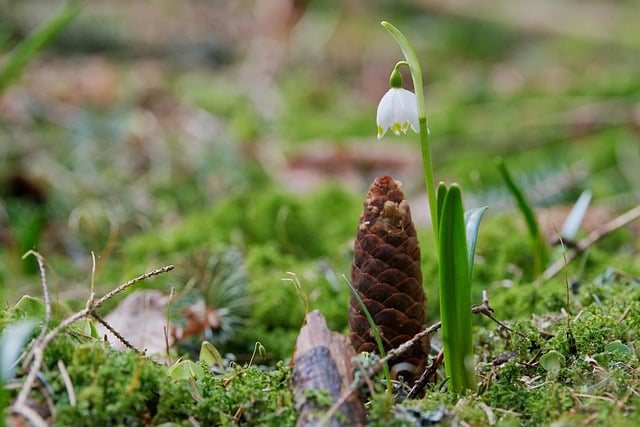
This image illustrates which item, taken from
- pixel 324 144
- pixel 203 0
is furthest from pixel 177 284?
pixel 203 0

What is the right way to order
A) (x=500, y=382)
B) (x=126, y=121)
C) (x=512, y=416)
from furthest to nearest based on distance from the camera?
(x=126, y=121) → (x=500, y=382) → (x=512, y=416)

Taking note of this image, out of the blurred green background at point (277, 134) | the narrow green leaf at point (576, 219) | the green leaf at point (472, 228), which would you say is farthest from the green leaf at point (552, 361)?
the narrow green leaf at point (576, 219)

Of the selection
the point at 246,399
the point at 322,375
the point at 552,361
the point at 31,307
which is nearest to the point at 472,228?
the point at 552,361

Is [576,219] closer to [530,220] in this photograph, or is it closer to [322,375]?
[530,220]

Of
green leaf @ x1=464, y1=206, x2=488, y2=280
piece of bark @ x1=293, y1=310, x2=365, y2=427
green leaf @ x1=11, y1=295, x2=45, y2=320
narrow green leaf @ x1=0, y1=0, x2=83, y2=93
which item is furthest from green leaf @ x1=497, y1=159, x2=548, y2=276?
narrow green leaf @ x1=0, y1=0, x2=83, y2=93

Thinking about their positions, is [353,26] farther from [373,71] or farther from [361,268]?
[361,268]

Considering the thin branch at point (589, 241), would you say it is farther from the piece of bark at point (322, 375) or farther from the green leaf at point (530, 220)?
the piece of bark at point (322, 375)
